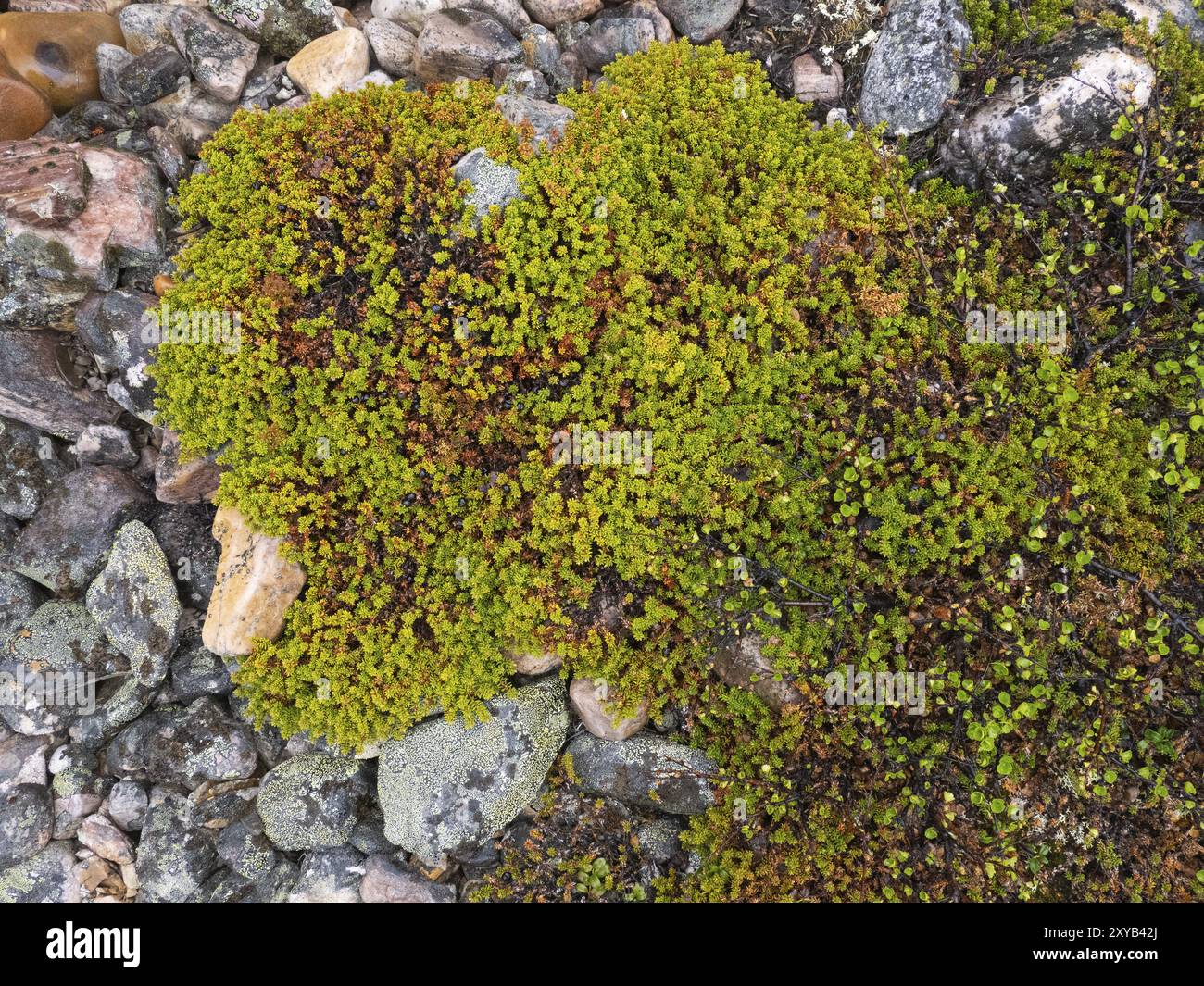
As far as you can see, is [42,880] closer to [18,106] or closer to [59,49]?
[18,106]

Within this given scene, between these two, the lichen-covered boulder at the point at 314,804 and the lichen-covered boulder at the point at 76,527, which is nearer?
the lichen-covered boulder at the point at 314,804

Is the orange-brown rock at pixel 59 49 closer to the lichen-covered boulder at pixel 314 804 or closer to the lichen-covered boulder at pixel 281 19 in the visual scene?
the lichen-covered boulder at pixel 281 19

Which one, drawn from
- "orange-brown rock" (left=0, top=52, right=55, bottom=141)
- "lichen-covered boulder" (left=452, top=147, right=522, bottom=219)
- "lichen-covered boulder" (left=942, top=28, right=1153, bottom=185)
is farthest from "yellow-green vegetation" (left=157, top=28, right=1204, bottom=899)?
"orange-brown rock" (left=0, top=52, right=55, bottom=141)

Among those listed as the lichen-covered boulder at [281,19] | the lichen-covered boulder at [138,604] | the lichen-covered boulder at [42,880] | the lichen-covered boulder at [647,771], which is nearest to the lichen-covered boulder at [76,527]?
the lichen-covered boulder at [138,604]

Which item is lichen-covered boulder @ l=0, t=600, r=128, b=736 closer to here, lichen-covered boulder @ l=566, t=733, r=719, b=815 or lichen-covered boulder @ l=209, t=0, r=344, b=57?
lichen-covered boulder @ l=566, t=733, r=719, b=815
